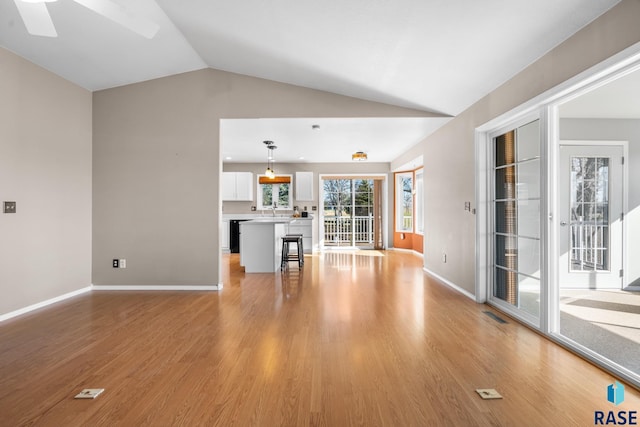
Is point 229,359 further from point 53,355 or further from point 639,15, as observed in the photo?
point 639,15

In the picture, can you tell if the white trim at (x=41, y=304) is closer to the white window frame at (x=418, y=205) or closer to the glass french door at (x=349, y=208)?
the glass french door at (x=349, y=208)

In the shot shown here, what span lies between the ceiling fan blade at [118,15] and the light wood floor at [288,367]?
241 cm

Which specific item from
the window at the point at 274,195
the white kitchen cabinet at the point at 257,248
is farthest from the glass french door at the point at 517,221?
the window at the point at 274,195

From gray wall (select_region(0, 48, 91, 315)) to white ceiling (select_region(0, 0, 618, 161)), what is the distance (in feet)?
1.06

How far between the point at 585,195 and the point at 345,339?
13.9 feet

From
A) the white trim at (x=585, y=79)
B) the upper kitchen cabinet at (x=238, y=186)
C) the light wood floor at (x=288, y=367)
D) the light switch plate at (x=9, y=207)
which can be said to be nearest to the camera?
the light wood floor at (x=288, y=367)

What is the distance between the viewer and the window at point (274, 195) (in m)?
8.83

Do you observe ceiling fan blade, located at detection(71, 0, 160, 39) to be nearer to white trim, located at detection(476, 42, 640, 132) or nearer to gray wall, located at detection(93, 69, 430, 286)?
gray wall, located at detection(93, 69, 430, 286)

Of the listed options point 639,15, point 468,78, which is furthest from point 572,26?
point 468,78

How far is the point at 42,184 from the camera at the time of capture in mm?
3738

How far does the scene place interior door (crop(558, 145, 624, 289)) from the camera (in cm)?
446

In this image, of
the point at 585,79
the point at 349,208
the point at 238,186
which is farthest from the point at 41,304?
the point at 349,208

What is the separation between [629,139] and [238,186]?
775 centimetres

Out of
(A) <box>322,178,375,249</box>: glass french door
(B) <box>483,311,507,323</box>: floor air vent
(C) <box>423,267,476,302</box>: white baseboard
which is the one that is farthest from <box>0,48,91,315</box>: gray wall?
(A) <box>322,178,375,249</box>: glass french door
